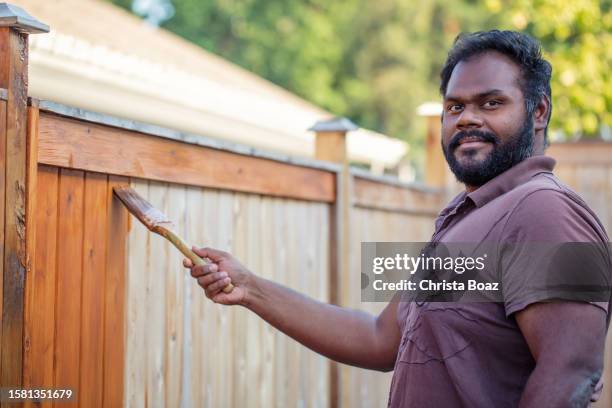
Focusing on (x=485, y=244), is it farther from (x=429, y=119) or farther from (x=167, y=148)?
(x=429, y=119)

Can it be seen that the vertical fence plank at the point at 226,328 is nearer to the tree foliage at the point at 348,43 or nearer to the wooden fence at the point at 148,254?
the wooden fence at the point at 148,254

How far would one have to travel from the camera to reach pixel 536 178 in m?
2.26

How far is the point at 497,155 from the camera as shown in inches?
94.1

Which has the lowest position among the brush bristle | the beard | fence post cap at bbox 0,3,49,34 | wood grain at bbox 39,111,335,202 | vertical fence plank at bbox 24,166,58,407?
vertical fence plank at bbox 24,166,58,407

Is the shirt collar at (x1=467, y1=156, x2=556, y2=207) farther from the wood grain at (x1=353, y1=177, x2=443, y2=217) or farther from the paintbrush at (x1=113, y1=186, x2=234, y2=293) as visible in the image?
the wood grain at (x1=353, y1=177, x2=443, y2=217)

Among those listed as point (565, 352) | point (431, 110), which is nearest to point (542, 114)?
point (565, 352)

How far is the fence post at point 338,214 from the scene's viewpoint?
4773 millimetres

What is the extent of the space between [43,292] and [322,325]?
36.2 inches

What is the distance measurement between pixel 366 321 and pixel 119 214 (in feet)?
2.94

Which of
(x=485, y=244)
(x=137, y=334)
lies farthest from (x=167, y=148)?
(x=485, y=244)

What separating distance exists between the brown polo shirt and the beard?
92mm

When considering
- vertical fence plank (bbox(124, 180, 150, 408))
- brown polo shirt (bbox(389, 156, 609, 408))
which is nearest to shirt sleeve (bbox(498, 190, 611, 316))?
brown polo shirt (bbox(389, 156, 609, 408))

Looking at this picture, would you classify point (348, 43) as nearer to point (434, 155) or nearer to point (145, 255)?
point (434, 155)

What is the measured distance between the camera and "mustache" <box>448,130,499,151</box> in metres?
2.40
